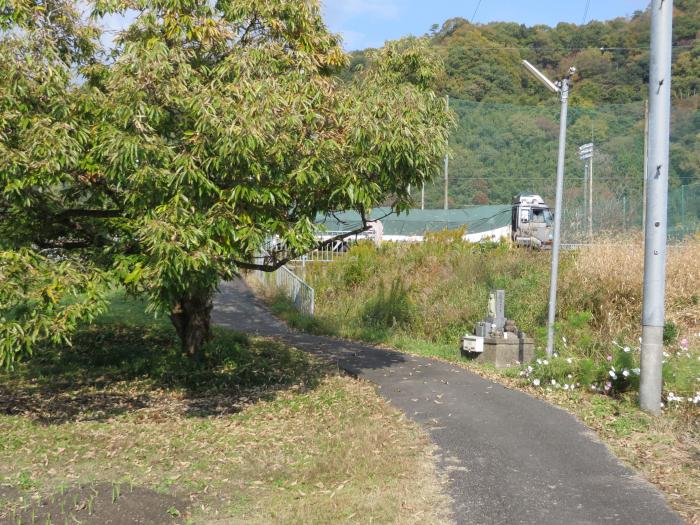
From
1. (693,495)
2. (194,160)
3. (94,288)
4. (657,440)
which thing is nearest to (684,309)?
(657,440)

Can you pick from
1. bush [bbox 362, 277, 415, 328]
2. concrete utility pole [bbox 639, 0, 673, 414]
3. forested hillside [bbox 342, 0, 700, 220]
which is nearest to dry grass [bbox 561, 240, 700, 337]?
concrete utility pole [bbox 639, 0, 673, 414]

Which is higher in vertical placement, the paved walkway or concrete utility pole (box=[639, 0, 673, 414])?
concrete utility pole (box=[639, 0, 673, 414])

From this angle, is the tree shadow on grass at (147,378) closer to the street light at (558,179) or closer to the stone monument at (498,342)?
the stone monument at (498,342)

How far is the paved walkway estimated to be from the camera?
563cm

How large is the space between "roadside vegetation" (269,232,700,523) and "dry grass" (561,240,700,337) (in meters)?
0.02

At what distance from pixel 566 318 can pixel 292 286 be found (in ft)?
29.4

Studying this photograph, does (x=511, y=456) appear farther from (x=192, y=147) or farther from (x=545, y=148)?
(x=545, y=148)

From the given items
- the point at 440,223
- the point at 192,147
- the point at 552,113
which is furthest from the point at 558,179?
the point at 552,113

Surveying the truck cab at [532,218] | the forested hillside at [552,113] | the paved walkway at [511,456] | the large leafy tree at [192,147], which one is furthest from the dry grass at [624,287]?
the forested hillside at [552,113]

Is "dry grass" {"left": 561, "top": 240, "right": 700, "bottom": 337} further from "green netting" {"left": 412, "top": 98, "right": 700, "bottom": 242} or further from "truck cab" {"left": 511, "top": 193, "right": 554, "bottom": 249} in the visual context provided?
"green netting" {"left": 412, "top": 98, "right": 700, "bottom": 242}

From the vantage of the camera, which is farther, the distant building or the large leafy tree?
the distant building

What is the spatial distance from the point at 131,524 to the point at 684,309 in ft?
31.1

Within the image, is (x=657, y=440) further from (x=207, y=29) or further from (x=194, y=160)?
(x=207, y=29)

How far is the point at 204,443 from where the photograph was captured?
8.00 metres
